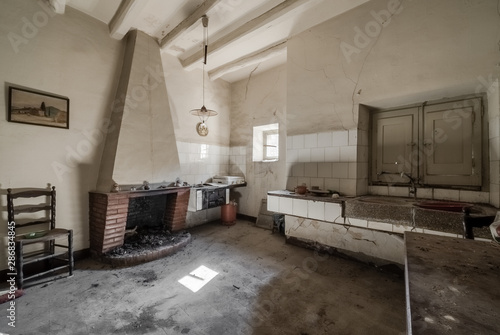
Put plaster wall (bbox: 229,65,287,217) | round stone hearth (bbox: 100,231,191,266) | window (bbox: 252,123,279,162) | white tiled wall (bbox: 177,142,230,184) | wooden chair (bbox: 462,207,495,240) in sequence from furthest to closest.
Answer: window (bbox: 252,123,279,162), plaster wall (bbox: 229,65,287,217), white tiled wall (bbox: 177,142,230,184), round stone hearth (bbox: 100,231,191,266), wooden chair (bbox: 462,207,495,240)

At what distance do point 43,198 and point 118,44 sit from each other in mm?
2673

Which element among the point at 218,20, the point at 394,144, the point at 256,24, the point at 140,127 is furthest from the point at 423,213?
the point at 140,127

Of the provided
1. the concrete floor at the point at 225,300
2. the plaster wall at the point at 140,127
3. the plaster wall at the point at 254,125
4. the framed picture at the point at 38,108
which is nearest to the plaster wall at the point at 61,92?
the framed picture at the point at 38,108

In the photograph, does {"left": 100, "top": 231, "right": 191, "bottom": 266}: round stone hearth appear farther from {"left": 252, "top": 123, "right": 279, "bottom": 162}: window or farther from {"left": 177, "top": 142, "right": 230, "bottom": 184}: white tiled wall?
{"left": 252, "top": 123, "right": 279, "bottom": 162}: window

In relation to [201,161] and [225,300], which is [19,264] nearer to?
[225,300]

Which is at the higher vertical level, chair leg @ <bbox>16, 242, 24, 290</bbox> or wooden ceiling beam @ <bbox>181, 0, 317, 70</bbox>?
wooden ceiling beam @ <bbox>181, 0, 317, 70</bbox>

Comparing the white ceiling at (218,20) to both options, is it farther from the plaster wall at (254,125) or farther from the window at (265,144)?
the window at (265,144)

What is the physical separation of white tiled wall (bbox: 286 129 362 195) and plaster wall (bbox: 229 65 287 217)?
91 centimetres

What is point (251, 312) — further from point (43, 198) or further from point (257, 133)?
point (257, 133)

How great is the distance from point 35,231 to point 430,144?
17.2 ft

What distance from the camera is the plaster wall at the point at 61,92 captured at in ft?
8.49

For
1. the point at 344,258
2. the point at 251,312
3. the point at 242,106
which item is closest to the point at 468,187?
the point at 344,258

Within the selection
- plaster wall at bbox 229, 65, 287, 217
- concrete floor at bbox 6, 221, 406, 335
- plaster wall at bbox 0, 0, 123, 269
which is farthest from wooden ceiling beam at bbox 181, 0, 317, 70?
concrete floor at bbox 6, 221, 406, 335

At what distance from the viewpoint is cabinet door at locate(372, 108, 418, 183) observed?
292 centimetres
